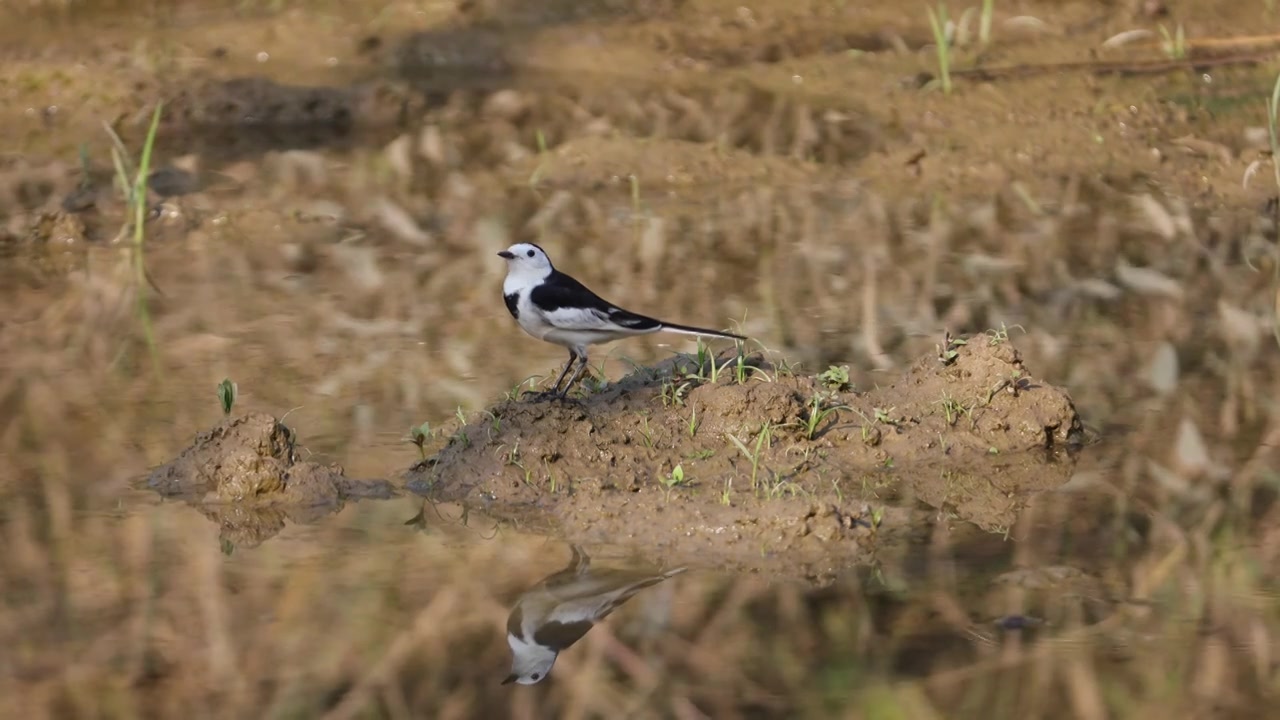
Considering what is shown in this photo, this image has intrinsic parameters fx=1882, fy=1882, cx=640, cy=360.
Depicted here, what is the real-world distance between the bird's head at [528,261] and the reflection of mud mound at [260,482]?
85 cm

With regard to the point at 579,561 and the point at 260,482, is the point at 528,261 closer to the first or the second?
the point at 260,482

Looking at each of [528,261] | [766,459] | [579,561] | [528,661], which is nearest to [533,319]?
[528,261]

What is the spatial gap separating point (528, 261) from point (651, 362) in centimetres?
119

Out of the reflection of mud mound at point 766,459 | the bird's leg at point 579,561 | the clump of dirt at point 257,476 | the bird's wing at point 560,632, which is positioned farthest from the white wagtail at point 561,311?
the bird's wing at point 560,632

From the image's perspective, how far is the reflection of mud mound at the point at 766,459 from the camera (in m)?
5.60

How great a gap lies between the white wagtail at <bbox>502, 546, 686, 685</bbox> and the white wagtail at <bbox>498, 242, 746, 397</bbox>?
90cm

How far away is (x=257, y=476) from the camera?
19.4 ft

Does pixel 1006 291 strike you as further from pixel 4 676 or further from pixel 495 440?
pixel 4 676

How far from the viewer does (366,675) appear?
4.71m

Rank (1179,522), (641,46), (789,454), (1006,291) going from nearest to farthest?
(1179,522)
(789,454)
(1006,291)
(641,46)

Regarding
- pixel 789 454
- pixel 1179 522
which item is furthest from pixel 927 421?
pixel 1179 522

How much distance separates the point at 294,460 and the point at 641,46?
7.28m

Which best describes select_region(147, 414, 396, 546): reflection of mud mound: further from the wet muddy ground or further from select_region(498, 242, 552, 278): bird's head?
select_region(498, 242, 552, 278): bird's head

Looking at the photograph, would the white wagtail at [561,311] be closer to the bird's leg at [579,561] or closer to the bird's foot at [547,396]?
the bird's foot at [547,396]
